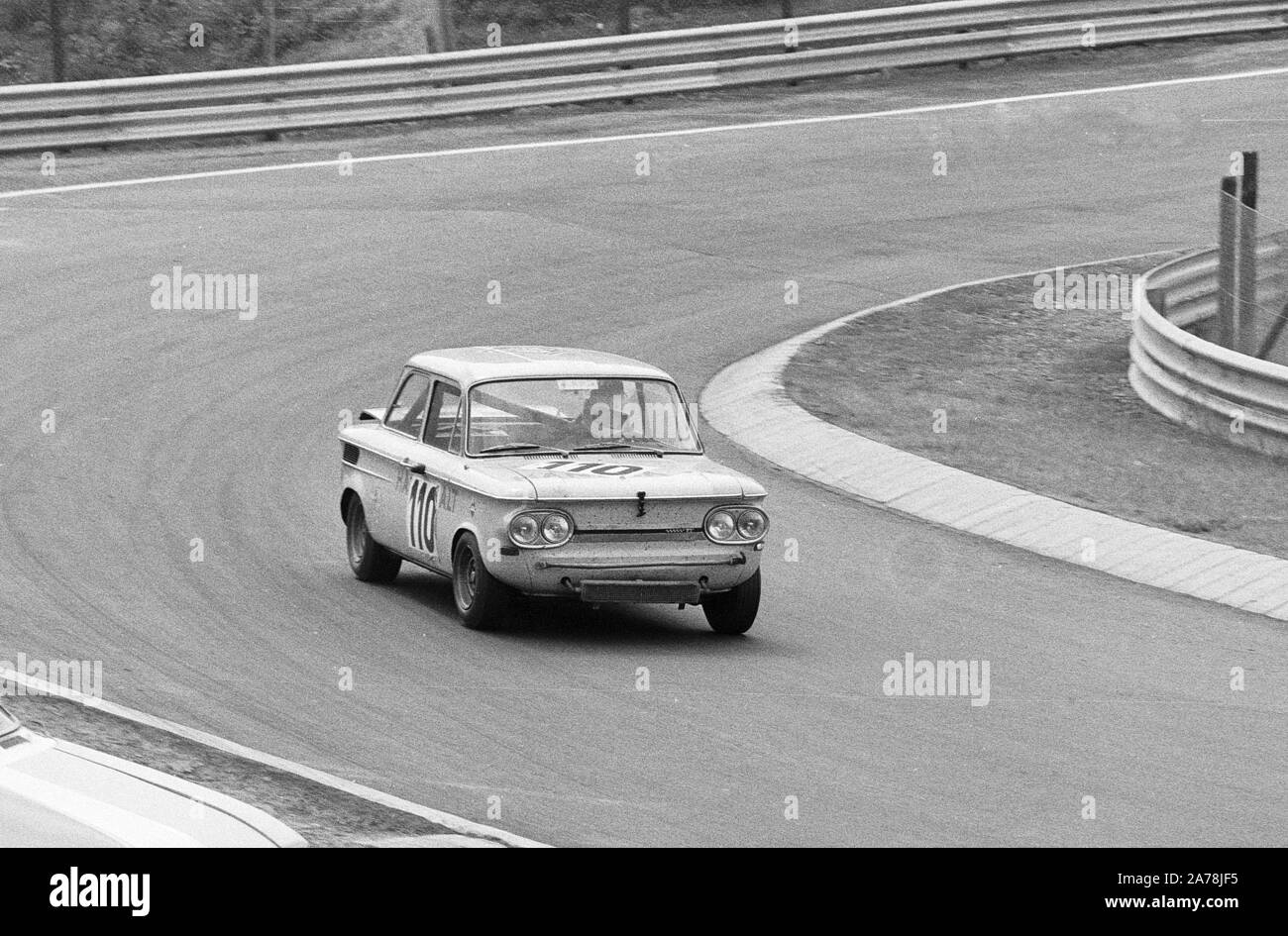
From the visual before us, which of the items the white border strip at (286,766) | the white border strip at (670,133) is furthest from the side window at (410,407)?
the white border strip at (670,133)

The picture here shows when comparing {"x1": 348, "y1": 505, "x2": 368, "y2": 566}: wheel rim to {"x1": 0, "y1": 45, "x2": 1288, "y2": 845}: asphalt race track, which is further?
{"x1": 348, "y1": 505, "x2": 368, "y2": 566}: wheel rim

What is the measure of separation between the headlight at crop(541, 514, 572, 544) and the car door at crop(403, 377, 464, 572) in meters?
0.78

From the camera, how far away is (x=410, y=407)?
11898mm

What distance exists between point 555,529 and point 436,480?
1.09 m

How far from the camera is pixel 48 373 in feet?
53.6

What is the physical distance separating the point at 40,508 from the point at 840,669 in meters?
5.59

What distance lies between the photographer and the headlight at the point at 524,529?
10172 millimetres

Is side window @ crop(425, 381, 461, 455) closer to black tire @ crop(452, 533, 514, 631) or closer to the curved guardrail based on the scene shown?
black tire @ crop(452, 533, 514, 631)

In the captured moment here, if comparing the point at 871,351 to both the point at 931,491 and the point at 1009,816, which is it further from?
the point at 1009,816

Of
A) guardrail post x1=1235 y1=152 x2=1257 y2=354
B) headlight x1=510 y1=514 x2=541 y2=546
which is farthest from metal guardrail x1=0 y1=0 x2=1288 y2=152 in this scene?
headlight x1=510 y1=514 x2=541 y2=546

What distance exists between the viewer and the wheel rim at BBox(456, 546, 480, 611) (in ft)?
34.7

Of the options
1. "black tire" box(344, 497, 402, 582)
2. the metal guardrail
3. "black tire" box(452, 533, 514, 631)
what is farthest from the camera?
the metal guardrail

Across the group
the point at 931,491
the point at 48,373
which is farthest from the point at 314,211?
the point at 931,491

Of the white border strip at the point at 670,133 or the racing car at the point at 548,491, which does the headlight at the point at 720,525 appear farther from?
the white border strip at the point at 670,133
